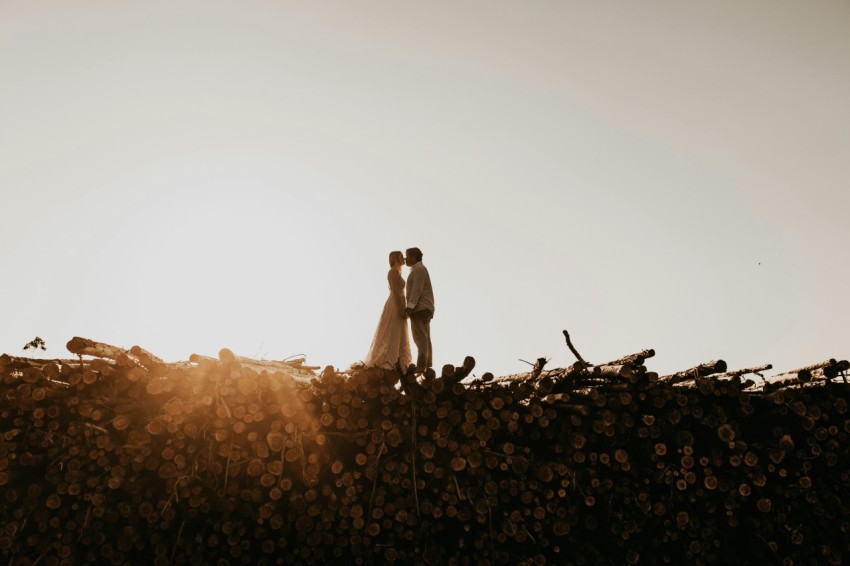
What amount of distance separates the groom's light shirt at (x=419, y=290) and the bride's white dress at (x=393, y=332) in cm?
23

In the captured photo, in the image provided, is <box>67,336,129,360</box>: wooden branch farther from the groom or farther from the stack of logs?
the groom

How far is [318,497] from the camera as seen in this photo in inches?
186

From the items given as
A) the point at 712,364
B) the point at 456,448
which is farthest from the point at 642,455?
the point at 456,448

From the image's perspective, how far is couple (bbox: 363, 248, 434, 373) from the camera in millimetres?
7672

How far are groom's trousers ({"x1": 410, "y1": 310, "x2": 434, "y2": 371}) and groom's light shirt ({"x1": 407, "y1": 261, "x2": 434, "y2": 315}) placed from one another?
0.08 meters

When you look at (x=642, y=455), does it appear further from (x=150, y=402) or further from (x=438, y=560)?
(x=150, y=402)

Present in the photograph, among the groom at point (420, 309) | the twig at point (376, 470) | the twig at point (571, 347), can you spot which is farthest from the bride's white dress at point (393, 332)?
the twig at point (376, 470)

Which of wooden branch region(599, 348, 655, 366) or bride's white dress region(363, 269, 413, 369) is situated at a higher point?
bride's white dress region(363, 269, 413, 369)

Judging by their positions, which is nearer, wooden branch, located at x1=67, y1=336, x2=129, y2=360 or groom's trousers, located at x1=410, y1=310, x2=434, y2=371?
wooden branch, located at x1=67, y1=336, x2=129, y2=360

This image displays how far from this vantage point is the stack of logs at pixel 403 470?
454 cm

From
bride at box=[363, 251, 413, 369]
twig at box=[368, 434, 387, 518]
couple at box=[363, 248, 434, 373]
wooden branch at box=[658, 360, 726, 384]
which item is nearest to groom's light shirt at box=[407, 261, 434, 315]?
couple at box=[363, 248, 434, 373]

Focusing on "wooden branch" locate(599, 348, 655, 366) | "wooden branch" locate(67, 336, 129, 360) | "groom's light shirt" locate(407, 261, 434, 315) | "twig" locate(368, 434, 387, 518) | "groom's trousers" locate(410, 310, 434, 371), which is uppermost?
"groom's light shirt" locate(407, 261, 434, 315)

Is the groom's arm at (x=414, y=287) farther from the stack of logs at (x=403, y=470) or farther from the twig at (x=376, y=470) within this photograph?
the twig at (x=376, y=470)

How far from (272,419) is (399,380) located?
1.16 metres
